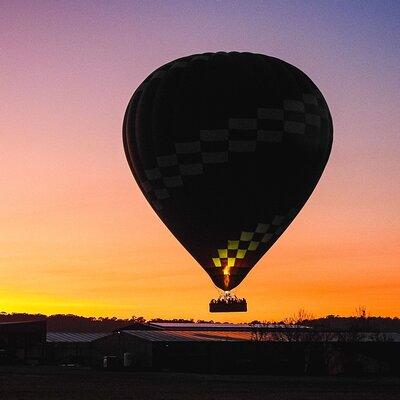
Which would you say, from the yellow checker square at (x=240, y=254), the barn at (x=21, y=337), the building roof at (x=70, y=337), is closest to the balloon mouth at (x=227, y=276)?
the yellow checker square at (x=240, y=254)

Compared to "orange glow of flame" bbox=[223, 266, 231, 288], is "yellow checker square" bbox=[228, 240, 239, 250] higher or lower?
higher

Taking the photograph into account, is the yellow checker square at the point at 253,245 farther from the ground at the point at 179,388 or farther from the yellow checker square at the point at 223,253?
the ground at the point at 179,388

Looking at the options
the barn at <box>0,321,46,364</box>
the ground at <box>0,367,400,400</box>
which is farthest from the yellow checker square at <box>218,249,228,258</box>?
the barn at <box>0,321,46,364</box>

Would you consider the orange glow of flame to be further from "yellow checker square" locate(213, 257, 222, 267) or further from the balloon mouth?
"yellow checker square" locate(213, 257, 222, 267)

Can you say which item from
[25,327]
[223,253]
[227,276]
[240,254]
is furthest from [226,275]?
[25,327]

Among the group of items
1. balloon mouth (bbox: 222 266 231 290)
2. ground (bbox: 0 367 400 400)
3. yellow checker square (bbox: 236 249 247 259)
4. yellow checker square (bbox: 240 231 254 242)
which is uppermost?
yellow checker square (bbox: 240 231 254 242)

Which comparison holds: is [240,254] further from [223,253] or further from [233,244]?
[223,253]

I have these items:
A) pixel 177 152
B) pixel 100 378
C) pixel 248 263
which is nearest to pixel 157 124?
pixel 177 152
